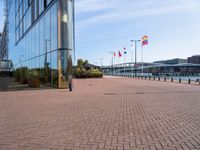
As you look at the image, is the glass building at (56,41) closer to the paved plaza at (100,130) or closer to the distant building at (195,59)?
the paved plaza at (100,130)

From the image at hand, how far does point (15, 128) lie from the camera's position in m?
6.46

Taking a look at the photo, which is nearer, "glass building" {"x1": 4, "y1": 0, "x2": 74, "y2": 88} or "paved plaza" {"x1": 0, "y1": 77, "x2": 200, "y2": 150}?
"paved plaza" {"x1": 0, "y1": 77, "x2": 200, "y2": 150}

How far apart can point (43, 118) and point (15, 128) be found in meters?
1.40

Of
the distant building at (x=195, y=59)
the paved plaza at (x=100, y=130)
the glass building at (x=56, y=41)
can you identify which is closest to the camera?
the paved plaza at (x=100, y=130)

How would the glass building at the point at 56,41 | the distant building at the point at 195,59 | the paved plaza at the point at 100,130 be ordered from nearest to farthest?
the paved plaza at the point at 100,130 → the glass building at the point at 56,41 → the distant building at the point at 195,59

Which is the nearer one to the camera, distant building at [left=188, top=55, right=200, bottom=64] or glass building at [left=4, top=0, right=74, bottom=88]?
glass building at [left=4, top=0, right=74, bottom=88]

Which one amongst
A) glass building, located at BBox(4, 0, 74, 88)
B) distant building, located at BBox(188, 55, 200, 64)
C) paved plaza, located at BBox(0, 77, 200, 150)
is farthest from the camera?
distant building, located at BBox(188, 55, 200, 64)

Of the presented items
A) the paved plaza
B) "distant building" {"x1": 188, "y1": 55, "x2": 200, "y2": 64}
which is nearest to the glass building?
the paved plaza

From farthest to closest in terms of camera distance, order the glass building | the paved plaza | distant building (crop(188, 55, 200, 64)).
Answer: distant building (crop(188, 55, 200, 64)), the glass building, the paved plaza

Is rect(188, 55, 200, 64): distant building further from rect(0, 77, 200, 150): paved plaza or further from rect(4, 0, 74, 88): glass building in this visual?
rect(0, 77, 200, 150): paved plaza

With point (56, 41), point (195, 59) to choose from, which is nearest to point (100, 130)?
point (56, 41)

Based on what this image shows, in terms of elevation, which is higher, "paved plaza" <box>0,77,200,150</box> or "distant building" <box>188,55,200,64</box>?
"distant building" <box>188,55,200,64</box>

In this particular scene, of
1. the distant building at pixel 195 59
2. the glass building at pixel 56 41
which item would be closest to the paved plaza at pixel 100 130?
the glass building at pixel 56 41

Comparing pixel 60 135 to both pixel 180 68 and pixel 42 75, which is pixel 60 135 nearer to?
pixel 42 75
